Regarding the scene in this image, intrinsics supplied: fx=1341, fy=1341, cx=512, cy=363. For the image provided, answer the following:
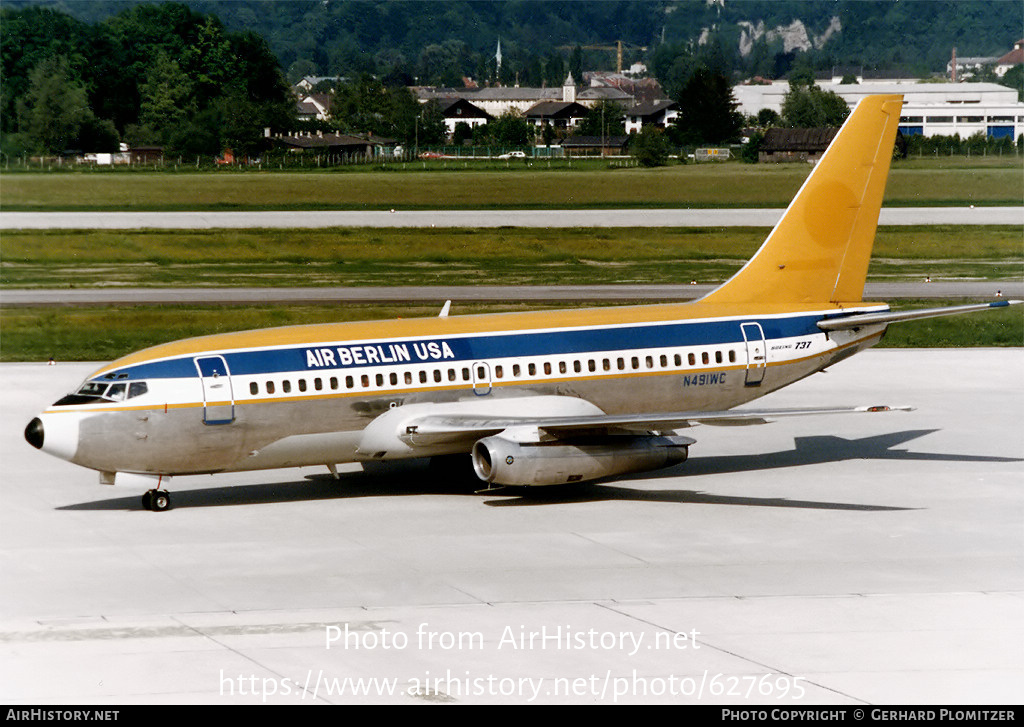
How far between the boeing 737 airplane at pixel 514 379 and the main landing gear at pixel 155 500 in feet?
0.10

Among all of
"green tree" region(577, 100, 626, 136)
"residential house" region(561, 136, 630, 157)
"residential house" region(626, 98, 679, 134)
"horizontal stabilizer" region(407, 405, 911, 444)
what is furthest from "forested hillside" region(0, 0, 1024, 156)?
"horizontal stabilizer" region(407, 405, 911, 444)

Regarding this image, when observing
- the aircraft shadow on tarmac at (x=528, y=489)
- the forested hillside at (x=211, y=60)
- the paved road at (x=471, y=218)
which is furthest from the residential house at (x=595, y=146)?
the aircraft shadow on tarmac at (x=528, y=489)

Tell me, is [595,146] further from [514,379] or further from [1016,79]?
[514,379]

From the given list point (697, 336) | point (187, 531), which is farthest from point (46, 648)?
point (697, 336)

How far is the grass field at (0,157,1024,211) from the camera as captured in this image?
9294cm

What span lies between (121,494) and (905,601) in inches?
721

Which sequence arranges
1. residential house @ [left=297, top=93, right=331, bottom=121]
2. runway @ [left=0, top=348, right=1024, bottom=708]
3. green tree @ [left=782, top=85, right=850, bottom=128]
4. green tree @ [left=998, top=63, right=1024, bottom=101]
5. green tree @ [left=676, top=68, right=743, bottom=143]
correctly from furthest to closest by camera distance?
residential house @ [left=297, top=93, right=331, bottom=121] → green tree @ [left=998, top=63, right=1024, bottom=101] → green tree @ [left=676, top=68, right=743, bottom=143] → green tree @ [left=782, top=85, right=850, bottom=128] → runway @ [left=0, top=348, right=1024, bottom=708]

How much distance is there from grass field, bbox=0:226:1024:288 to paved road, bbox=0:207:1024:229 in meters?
3.46

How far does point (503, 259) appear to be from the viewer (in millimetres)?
78125

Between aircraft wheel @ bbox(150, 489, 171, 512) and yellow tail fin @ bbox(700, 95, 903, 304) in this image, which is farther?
yellow tail fin @ bbox(700, 95, 903, 304)

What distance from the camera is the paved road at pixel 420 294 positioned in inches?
2426

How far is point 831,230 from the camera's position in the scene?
35719 millimetres

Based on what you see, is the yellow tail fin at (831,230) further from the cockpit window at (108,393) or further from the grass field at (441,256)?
the grass field at (441,256)

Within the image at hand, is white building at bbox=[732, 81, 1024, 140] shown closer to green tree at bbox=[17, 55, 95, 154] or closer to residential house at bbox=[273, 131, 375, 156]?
green tree at bbox=[17, 55, 95, 154]
